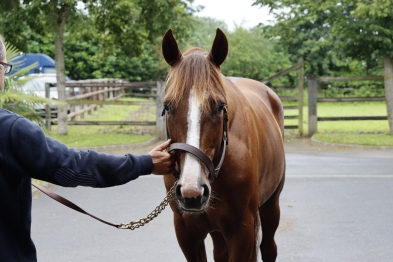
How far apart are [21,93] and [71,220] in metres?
2.95

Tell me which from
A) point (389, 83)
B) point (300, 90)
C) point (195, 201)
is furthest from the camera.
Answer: point (300, 90)

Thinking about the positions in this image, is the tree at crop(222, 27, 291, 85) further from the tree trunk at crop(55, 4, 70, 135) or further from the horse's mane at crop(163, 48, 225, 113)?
the horse's mane at crop(163, 48, 225, 113)

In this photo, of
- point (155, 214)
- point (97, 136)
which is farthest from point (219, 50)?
point (97, 136)

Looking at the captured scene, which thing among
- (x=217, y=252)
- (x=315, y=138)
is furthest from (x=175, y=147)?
(x=315, y=138)

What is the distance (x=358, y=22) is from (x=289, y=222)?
29.7 ft

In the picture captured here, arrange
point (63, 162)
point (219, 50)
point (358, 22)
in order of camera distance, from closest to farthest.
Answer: point (63, 162) → point (219, 50) → point (358, 22)

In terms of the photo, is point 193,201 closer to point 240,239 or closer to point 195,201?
point 195,201

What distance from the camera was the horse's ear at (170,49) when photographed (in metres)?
3.21

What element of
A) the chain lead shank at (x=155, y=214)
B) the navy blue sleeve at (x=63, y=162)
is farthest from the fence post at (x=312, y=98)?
the navy blue sleeve at (x=63, y=162)

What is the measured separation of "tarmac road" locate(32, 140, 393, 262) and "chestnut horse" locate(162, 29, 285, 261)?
1.80 meters

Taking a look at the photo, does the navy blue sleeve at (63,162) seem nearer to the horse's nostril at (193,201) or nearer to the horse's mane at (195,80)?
the horse's nostril at (193,201)

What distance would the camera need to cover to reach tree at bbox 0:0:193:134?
15547 millimetres

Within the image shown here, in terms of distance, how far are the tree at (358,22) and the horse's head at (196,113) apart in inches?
438

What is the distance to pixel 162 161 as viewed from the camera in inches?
112
